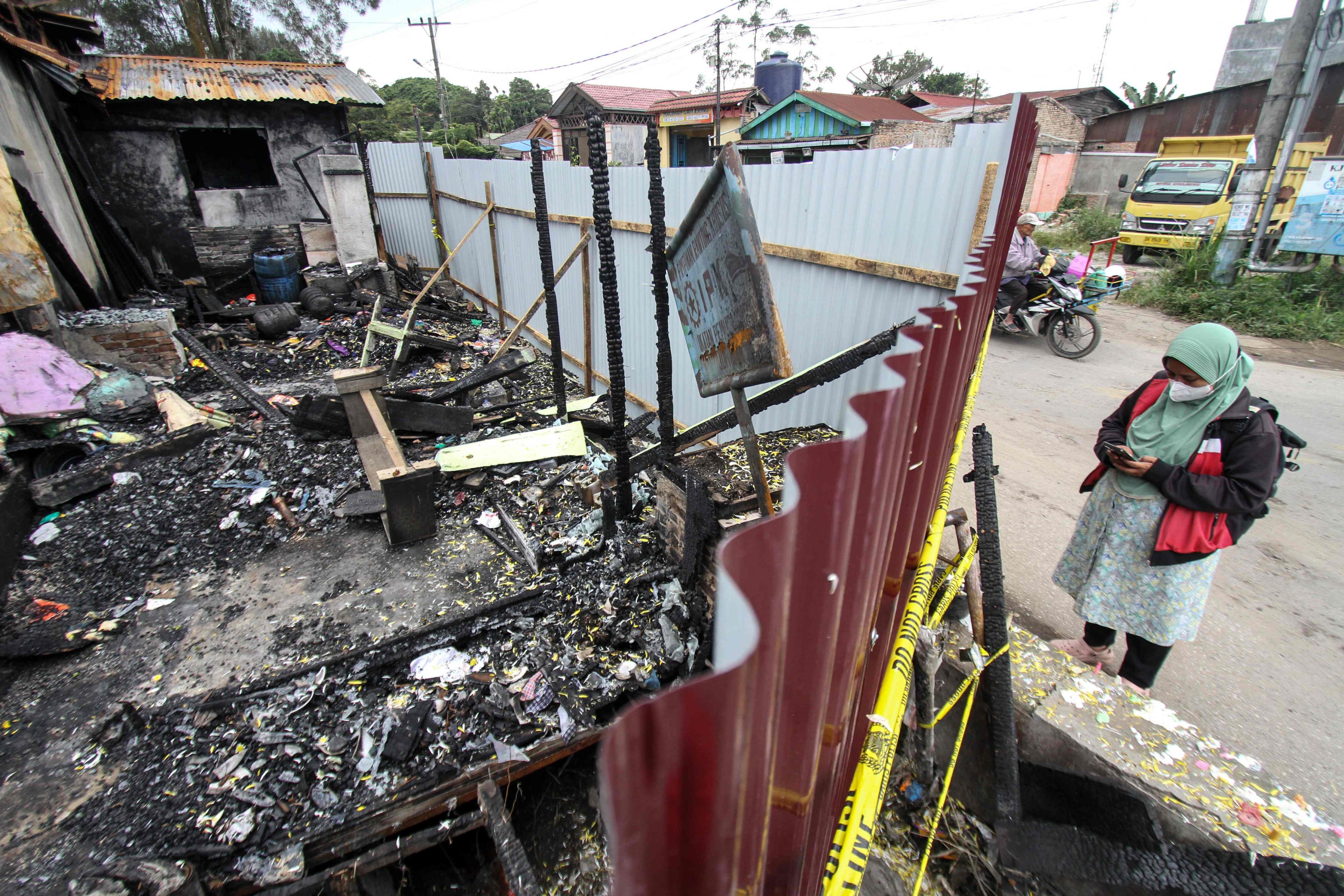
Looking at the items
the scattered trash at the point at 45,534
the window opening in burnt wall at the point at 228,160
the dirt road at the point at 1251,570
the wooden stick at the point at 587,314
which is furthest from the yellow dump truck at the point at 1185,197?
the window opening in burnt wall at the point at 228,160

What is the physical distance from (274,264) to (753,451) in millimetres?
11446

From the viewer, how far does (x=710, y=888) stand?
25.8 inches

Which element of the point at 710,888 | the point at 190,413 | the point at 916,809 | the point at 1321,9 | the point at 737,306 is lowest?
the point at 916,809

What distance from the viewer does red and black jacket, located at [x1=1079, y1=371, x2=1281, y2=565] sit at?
2.34m

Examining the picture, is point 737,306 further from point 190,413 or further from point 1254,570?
point 190,413

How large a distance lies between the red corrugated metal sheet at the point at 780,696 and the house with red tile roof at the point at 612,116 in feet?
104

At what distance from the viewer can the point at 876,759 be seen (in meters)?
1.18

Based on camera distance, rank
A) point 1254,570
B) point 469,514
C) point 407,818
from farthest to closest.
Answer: point 469,514, point 1254,570, point 407,818

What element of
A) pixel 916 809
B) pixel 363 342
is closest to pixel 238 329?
pixel 363 342

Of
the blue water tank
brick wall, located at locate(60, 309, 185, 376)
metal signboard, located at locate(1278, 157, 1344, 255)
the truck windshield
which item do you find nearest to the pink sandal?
brick wall, located at locate(60, 309, 185, 376)

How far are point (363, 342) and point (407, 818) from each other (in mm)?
8196

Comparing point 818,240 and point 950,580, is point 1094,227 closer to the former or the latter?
point 818,240

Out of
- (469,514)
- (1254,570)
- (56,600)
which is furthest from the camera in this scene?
(469,514)

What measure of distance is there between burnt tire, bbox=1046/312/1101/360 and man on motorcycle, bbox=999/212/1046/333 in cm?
58
